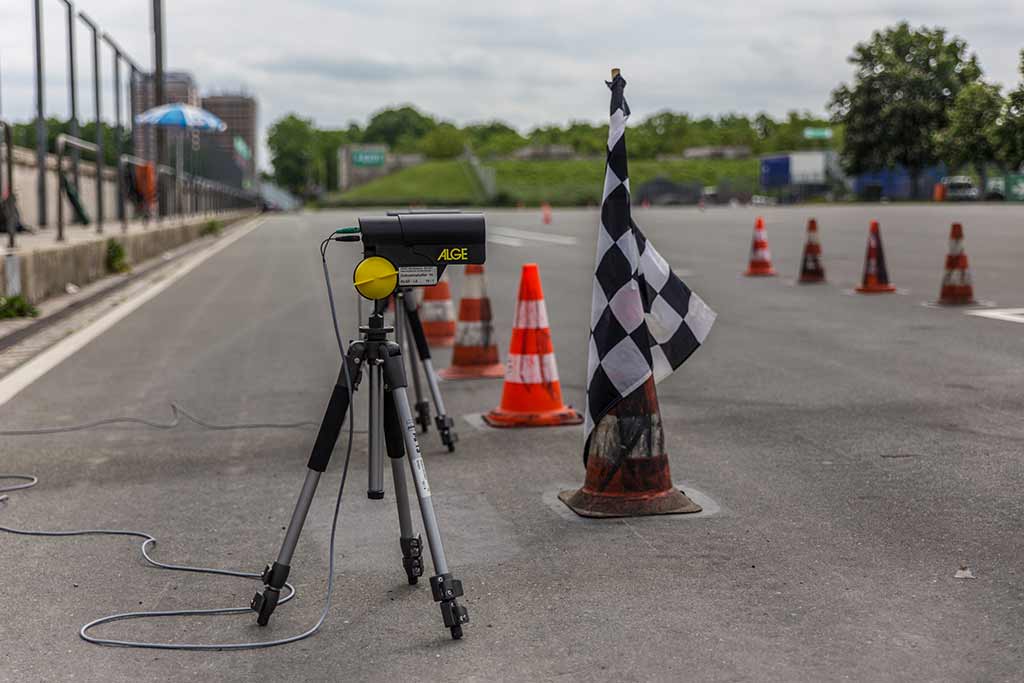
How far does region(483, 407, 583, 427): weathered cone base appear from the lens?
720cm

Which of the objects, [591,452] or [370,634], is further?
[591,452]

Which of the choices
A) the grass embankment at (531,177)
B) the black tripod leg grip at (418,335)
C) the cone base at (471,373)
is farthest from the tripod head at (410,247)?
the grass embankment at (531,177)

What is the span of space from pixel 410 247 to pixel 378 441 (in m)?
0.63

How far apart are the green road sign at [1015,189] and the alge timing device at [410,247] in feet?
128

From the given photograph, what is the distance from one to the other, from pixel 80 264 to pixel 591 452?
39.6 feet

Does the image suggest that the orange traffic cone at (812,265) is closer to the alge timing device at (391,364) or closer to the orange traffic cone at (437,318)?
the orange traffic cone at (437,318)

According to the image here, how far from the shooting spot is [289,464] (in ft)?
20.9

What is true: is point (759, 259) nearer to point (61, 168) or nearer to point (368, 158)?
point (61, 168)

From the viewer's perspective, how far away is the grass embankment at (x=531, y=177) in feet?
477

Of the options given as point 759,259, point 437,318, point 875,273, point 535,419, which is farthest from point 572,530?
point 759,259

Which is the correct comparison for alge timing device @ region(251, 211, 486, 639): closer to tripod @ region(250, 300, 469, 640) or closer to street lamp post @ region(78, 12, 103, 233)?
tripod @ region(250, 300, 469, 640)

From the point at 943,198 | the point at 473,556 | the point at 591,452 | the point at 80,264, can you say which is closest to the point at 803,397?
the point at 591,452

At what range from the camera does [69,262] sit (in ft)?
49.6

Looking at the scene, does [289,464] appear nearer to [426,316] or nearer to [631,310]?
[631,310]
